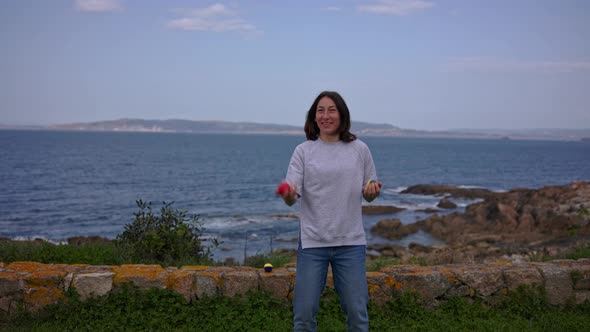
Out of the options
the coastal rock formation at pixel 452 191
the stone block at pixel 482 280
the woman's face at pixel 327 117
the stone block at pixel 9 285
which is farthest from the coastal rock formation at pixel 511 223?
the stone block at pixel 9 285

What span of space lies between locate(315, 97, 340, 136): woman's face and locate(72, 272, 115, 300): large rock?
290 centimetres

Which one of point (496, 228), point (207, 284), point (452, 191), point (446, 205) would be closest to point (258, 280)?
point (207, 284)

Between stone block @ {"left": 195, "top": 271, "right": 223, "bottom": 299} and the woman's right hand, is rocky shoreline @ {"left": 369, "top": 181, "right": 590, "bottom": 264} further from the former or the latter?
the woman's right hand

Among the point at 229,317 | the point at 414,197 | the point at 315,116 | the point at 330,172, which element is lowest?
the point at 414,197

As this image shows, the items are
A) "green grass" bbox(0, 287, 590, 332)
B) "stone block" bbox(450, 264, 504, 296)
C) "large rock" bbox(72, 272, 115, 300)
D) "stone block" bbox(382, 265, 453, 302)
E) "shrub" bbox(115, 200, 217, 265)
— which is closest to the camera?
"green grass" bbox(0, 287, 590, 332)

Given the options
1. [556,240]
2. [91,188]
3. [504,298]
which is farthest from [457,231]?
[91,188]

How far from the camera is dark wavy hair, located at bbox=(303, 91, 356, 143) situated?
4008mm

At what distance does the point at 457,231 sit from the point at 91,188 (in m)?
30.6

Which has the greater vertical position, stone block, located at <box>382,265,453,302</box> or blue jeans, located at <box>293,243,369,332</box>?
blue jeans, located at <box>293,243,369,332</box>

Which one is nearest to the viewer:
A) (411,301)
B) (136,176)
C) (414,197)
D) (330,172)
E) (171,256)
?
(330,172)

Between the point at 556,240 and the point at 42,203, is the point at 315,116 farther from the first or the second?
the point at 42,203

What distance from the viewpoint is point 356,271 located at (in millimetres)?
3836

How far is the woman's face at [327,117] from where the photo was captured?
396 cm

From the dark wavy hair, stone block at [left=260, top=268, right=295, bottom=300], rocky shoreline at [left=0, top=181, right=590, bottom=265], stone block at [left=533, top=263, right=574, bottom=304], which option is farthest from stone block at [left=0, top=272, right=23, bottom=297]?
rocky shoreline at [left=0, top=181, right=590, bottom=265]
